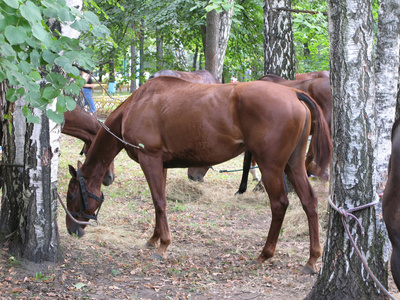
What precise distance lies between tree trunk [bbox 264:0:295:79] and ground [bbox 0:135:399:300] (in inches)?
87.3

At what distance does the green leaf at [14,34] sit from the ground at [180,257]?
238 centimetres

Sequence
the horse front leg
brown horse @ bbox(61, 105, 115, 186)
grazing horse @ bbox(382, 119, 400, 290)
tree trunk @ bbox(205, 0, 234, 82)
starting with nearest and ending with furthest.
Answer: grazing horse @ bbox(382, 119, 400, 290) < the horse front leg < brown horse @ bbox(61, 105, 115, 186) < tree trunk @ bbox(205, 0, 234, 82)

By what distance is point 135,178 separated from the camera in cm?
990

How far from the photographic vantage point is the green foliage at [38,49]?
97.6 inches

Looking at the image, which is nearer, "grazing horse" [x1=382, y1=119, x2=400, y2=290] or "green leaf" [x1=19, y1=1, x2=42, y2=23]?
"green leaf" [x1=19, y1=1, x2=42, y2=23]

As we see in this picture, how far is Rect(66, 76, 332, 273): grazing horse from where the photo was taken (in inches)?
198

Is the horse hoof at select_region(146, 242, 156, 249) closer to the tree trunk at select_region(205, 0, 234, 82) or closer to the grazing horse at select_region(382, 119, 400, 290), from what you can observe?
the grazing horse at select_region(382, 119, 400, 290)

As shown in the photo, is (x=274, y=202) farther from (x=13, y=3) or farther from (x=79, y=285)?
(x=13, y=3)

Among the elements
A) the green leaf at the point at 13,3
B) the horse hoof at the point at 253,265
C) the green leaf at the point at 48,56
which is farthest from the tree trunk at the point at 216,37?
the green leaf at the point at 13,3

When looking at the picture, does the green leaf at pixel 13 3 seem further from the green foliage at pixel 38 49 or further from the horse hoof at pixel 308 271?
the horse hoof at pixel 308 271

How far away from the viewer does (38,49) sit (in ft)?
9.59

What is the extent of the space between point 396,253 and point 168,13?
13088 mm

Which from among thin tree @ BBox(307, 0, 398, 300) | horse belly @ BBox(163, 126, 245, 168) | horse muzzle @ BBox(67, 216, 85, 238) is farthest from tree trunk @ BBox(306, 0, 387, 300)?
horse muzzle @ BBox(67, 216, 85, 238)

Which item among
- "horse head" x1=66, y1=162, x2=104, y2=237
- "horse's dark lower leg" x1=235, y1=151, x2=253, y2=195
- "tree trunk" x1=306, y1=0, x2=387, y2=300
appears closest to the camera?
"tree trunk" x1=306, y1=0, x2=387, y2=300
